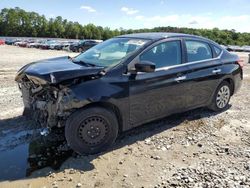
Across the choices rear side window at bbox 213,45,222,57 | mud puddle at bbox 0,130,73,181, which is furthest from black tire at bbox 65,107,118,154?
rear side window at bbox 213,45,222,57

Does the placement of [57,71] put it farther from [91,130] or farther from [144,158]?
[144,158]

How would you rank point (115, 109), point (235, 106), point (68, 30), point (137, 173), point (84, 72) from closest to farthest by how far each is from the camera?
point (137, 173)
point (84, 72)
point (115, 109)
point (235, 106)
point (68, 30)

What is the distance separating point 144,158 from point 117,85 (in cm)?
115

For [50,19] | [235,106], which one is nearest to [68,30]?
[50,19]

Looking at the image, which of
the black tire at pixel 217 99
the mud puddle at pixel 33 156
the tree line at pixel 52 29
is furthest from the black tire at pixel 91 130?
the tree line at pixel 52 29

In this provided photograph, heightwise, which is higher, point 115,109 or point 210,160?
point 115,109

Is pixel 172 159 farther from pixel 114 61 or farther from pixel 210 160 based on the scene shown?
pixel 114 61

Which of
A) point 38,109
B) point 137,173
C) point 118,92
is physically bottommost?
point 137,173

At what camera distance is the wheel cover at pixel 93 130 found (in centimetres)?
467

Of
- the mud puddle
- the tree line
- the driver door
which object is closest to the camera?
the mud puddle

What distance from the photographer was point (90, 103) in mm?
4637

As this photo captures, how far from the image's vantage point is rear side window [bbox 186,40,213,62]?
609 cm

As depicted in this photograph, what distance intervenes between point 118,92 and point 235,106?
12.6 feet

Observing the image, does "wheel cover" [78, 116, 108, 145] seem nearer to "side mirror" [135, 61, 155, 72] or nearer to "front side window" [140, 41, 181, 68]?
"side mirror" [135, 61, 155, 72]
